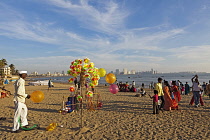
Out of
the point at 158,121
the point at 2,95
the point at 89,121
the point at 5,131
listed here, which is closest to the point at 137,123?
the point at 158,121

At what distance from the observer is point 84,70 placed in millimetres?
6234

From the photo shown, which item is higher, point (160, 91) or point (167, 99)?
point (160, 91)

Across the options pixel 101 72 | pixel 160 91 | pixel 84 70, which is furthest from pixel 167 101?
pixel 84 70

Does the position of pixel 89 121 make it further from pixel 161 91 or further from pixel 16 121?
pixel 161 91

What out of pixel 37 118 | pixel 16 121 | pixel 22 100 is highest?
pixel 22 100

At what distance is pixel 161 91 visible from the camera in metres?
7.88

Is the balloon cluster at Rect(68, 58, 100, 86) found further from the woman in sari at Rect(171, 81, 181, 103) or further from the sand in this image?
the woman in sari at Rect(171, 81, 181, 103)

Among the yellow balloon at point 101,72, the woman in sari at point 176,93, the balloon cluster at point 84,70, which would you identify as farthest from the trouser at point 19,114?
the woman in sari at point 176,93

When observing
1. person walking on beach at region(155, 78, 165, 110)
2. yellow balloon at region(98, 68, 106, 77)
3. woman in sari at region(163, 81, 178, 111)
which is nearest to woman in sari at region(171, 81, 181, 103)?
woman in sari at region(163, 81, 178, 111)

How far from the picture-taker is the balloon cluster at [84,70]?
20.4ft

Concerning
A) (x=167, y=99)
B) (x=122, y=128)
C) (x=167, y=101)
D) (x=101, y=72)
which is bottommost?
(x=122, y=128)

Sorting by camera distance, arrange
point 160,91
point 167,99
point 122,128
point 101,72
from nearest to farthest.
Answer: point 122,128
point 101,72
point 160,91
point 167,99

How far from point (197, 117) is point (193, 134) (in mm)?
2436

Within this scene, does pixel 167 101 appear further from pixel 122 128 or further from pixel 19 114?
pixel 19 114
